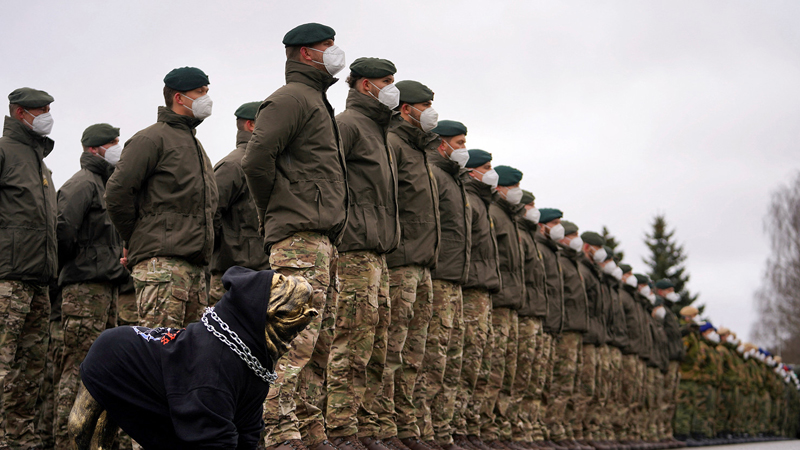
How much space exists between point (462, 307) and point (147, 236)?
3451 mm

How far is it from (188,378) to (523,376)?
294 inches

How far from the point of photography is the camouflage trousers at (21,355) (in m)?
6.84

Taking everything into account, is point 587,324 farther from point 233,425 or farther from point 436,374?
point 233,425

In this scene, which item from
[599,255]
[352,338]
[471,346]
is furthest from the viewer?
[599,255]

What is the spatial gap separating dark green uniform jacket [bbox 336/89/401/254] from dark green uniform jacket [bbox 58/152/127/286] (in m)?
2.40

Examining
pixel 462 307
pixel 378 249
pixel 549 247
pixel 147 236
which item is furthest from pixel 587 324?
pixel 147 236

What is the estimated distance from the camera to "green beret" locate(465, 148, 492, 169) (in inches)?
405

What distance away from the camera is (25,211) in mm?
7207

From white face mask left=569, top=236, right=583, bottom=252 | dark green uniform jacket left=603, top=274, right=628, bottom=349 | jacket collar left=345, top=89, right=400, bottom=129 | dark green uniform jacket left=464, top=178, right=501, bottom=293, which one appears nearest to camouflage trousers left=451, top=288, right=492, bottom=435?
dark green uniform jacket left=464, top=178, right=501, bottom=293

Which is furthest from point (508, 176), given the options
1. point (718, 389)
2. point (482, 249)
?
point (718, 389)

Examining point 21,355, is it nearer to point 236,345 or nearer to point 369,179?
point 369,179

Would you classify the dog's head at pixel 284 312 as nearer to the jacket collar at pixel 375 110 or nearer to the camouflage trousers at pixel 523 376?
the jacket collar at pixel 375 110

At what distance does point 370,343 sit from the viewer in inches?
251

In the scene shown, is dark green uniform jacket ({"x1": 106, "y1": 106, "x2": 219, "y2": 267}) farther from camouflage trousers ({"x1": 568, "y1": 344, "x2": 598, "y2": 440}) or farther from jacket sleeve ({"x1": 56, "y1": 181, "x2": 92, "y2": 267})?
camouflage trousers ({"x1": 568, "y1": 344, "x2": 598, "y2": 440})
